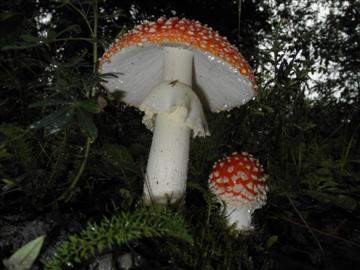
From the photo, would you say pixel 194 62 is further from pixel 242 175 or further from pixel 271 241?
pixel 271 241

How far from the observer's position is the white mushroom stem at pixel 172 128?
7.82 feet

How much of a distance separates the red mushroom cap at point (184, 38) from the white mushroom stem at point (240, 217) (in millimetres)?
927

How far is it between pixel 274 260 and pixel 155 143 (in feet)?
3.62

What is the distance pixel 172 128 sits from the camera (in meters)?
2.45

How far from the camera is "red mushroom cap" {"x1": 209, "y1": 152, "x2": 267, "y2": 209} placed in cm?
227

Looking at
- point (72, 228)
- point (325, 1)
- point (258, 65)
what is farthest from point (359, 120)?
point (325, 1)

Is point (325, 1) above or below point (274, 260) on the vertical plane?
above

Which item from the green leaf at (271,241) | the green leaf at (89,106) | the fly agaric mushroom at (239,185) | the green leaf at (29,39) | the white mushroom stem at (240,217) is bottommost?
the white mushroom stem at (240,217)

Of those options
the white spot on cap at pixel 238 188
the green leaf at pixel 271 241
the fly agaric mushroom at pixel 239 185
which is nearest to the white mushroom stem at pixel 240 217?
the fly agaric mushroom at pixel 239 185

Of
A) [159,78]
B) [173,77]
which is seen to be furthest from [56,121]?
[159,78]

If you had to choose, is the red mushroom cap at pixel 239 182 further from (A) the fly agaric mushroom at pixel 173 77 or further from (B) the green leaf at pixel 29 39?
(B) the green leaf at pixel 29 39

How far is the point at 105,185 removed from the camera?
263 cm

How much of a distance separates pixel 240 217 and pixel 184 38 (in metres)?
1.27

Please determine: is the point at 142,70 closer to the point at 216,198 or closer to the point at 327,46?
the point at 216,198
